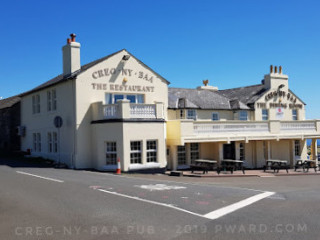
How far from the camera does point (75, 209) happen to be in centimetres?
966

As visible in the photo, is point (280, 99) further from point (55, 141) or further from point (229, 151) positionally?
point (55, 141)

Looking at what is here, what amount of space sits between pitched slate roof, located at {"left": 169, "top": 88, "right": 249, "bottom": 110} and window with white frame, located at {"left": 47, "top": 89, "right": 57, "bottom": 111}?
8.17 meters

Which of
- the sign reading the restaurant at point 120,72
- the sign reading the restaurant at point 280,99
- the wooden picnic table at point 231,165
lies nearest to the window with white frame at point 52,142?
the sign reading the restaurant at point 120,72

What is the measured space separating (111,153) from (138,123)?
2.40 metres

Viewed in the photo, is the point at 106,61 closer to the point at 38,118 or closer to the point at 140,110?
the point at 140,110

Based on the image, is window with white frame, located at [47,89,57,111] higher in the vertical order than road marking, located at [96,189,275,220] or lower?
higher

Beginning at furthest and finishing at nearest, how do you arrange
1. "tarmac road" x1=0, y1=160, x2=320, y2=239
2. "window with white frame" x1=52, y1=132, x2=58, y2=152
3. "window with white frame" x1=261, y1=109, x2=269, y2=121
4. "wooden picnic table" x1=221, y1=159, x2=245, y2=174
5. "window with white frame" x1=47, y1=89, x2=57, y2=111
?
1. "window with white frame" x1=261, y1=109, x2=269, y2=121
2. "window with white frame" x1=47, y1=89, x2=57, y2=111
3. "window with white frame" x1=52, y1=132, x2=58, y2=152
4. "wooden picnic table" x1=221, y1=159, x2=245, y2=174
5. "tarmac road" x1=0, y1=160, x2=320, y2=239

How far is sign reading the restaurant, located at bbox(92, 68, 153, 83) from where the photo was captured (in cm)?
2252

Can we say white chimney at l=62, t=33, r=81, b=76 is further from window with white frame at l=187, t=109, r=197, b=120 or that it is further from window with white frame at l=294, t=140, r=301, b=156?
window with white frame at l=294, t=140, r=301, b=156

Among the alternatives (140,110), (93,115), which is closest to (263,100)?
(140,110)

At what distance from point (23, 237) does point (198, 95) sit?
2365 cm

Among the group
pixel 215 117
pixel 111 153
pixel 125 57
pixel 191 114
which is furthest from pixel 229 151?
pixel 125 57

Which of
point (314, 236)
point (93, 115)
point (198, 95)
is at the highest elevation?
point (198, 95)

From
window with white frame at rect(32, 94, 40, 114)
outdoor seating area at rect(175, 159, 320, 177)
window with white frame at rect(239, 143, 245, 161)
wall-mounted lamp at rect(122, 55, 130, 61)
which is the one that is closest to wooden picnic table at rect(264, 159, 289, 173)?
outdoor seating area at rect(175, 159, 320, 177)
